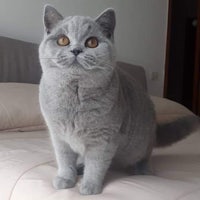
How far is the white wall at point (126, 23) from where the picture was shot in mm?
2588

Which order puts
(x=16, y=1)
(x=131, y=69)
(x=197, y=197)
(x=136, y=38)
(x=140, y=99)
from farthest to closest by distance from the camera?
(x=136, y=38), (x=131, y=69), (x=16, y=1), (x=140, y=99), (x=197, y=197)

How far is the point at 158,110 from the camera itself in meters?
2.33

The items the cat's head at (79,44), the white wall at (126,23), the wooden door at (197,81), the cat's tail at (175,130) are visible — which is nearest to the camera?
the cat's head at (79,44)

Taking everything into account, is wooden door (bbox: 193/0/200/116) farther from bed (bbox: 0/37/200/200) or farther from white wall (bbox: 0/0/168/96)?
bed (bbox: 0/37/200/200)

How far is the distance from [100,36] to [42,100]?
25 cm

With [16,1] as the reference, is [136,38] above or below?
below

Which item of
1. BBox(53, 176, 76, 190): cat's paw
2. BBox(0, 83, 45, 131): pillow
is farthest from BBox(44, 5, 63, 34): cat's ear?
BBox(0, 83, 45, 131): pillow

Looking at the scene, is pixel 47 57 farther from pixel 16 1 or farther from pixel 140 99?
pixel 16 1

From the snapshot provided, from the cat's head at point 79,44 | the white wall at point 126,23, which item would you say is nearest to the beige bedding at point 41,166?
the cat's head at point 79,44

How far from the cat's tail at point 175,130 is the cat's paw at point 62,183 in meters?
0.47

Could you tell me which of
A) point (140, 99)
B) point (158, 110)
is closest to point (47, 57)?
point (140, 99)

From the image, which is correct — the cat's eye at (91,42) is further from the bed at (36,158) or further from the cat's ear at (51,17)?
the bed at (36,158)

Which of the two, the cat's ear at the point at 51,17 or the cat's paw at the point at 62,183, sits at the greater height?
the cat's ear at the point at 51,17

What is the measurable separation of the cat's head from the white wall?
164 centimetres
